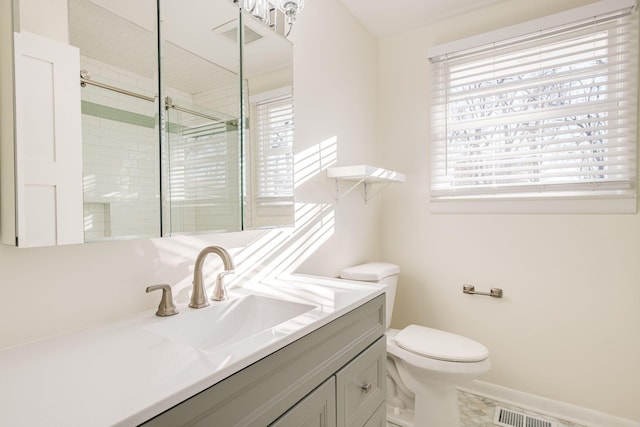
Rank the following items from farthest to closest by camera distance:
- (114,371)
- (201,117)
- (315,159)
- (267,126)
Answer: (315,159) → (267,126) → (201,117) → (114,371)

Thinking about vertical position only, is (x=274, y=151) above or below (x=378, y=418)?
above

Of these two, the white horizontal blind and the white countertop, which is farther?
the white horizontal blind

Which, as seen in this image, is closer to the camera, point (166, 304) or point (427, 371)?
point (166, 304)

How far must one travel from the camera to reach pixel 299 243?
166 centimetres

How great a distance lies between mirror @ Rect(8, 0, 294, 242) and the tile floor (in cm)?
144

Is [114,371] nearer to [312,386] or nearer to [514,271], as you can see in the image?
[312,386]

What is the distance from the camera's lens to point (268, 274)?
148 centimetres

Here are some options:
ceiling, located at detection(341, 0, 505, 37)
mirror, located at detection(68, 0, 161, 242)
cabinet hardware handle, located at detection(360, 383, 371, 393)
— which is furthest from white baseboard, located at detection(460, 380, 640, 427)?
ceiling, located at detection(341, 0, 505, 37)

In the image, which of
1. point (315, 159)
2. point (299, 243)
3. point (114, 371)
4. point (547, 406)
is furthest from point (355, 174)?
point (547, 406)

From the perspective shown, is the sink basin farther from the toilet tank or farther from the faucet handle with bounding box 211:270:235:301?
the toilet tank

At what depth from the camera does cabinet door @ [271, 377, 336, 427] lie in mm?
806

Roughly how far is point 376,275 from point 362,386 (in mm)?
792

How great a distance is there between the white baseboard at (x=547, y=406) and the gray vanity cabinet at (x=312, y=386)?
1091 mm

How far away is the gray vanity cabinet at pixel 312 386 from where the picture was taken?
641 mm
